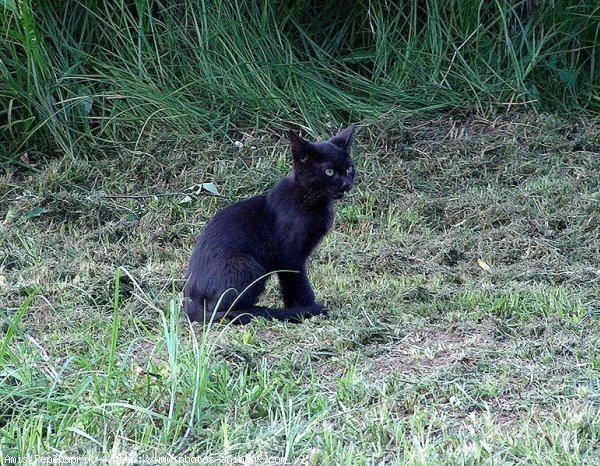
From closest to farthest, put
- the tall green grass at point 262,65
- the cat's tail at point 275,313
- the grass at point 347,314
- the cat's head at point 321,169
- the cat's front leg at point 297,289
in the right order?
the grass at point 347,314, the cat's tail at point 275,313, the cat's front leg at point 297,289, the cat's head at point 321,169, the tall green grass at point 262,65

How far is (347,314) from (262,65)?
11.1 feet

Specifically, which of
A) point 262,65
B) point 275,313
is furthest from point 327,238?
point 262,65

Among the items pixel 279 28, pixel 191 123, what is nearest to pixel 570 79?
pixel 279 28

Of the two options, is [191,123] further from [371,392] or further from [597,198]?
[371,392]

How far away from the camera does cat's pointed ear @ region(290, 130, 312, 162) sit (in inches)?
198

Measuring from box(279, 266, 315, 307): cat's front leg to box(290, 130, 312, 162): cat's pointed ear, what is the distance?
0.58 metres

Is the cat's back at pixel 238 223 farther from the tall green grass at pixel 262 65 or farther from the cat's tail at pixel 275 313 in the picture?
the tall green grass at pixel 262 65

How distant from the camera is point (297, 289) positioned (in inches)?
194

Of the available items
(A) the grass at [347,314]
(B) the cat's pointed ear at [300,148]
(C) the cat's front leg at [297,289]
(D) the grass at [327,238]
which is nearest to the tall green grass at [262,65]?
(D) the grass at [327,238]

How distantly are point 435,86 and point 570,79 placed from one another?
107 cm

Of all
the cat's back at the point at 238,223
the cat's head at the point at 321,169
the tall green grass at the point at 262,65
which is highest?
the cat's head at the point at 321,169

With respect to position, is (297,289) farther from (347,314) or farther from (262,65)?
(262,65)

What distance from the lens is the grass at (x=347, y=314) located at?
334 cm

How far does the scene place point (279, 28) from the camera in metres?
7.93
